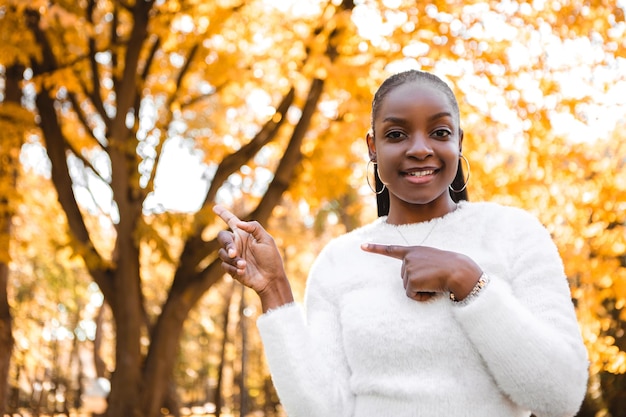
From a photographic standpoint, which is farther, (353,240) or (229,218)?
(353,240)

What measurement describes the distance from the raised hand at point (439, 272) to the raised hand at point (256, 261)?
0.36 meters

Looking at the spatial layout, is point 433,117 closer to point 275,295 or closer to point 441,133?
point 441,133

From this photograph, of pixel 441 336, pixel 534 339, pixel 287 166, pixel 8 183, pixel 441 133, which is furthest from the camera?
pixel 8 183

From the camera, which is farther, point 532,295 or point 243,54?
point 243,54

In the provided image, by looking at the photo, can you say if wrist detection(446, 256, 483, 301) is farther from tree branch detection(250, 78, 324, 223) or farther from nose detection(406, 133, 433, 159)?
tree branch detection(250, 78, 324, 223)

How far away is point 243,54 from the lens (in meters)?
8.20

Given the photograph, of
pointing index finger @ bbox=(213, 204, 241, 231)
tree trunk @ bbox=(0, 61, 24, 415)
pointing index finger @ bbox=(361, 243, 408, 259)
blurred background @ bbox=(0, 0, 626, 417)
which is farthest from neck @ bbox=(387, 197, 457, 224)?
A: tree trunk @ bbox=(0, 61, 24, 415)

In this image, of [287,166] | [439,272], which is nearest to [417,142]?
[439,272]

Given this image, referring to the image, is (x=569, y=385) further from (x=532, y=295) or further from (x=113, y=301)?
(x=113, y=301)

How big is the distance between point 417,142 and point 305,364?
623 mm

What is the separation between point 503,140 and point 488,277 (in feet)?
20.1

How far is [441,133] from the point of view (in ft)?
6.05

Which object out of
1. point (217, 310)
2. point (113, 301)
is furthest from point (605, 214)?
point (217, 310)

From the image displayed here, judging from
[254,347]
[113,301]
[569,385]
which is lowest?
[569,385]
